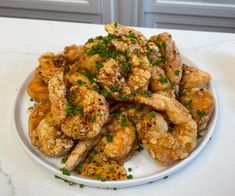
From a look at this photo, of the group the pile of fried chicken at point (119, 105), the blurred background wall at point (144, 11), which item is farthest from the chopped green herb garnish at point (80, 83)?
the blurred background wall at point (144, 11)

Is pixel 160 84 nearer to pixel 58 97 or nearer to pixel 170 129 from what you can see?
pixel 170 129

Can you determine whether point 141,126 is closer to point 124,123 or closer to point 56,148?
point 124,123

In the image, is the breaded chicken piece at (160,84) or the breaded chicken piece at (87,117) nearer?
the breaded chicken piece at (87,117)

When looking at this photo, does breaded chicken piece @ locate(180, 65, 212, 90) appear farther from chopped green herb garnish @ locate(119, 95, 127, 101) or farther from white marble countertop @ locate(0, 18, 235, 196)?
chopped green herb garnish @ locate(119, 95, 127, 101)

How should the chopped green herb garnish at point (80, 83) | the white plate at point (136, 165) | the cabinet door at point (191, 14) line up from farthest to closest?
the cabinet door at point (191, 14) < the chopped green herb garnish at point (80, 83) < the white plate at point (136, 165)

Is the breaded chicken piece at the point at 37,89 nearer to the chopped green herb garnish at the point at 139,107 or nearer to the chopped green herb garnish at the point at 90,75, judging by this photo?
the chopped green herb garnish at the point at 90,75

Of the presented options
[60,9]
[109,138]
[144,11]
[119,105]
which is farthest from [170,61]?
[60,9]

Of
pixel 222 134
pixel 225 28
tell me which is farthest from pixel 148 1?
pixel 222 134
